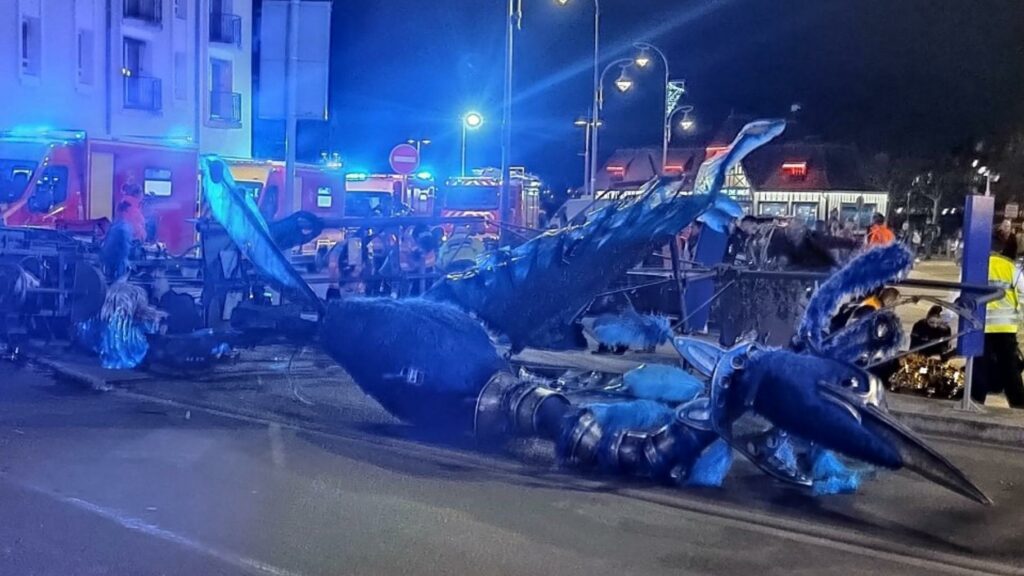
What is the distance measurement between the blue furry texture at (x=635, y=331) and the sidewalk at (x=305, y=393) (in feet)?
7.33

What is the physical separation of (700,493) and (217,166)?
195 inches

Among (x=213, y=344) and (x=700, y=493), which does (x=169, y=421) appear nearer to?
(x=213, y=344)

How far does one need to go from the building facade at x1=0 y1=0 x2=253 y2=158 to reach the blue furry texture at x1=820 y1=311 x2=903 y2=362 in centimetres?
2025

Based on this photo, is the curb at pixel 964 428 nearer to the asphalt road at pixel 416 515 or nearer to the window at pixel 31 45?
the asphalt road at pixel 416 515

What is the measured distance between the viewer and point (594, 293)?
8664 mm

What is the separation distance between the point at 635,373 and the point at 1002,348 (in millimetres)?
4617

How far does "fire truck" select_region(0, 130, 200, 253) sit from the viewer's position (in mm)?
20812

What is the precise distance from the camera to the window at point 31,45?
28047mm

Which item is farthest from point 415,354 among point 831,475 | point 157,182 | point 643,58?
point 643,58

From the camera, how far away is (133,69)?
106 feet

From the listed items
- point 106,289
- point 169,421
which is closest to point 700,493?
point 169,421

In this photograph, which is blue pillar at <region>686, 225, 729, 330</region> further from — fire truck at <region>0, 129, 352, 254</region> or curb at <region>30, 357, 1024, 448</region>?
fire truck at <region>0, 129, 352, 254</region>

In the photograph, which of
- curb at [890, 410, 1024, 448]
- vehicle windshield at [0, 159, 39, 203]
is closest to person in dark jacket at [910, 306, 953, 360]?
curb at [890, 410, 1024, 448]

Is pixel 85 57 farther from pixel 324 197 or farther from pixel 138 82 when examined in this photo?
pixel 324 197
